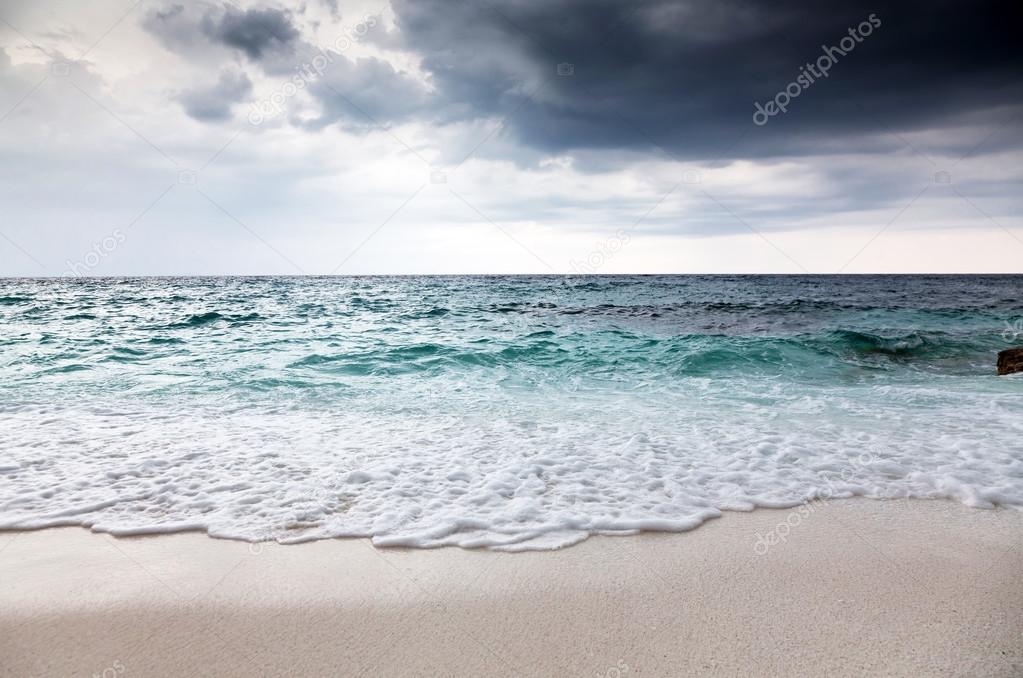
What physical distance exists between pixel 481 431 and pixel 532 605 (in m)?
3.27

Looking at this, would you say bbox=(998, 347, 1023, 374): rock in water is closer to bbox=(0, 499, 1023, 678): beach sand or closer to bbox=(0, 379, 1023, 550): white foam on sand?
bbox=(0, 379, 1023, 550): white foam on sand

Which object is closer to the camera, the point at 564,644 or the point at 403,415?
the point at 564,644

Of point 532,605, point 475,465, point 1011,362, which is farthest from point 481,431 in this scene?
point 1011,362

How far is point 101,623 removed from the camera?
249cm

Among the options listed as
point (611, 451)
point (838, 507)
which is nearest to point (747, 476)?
point (838, 507)

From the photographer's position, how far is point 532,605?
8.60 ft

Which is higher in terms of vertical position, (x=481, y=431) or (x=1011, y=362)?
(x=1011, y=362)

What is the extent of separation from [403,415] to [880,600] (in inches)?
205

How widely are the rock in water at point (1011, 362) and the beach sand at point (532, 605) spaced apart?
26.2 feet

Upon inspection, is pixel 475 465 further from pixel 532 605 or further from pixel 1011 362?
pixel 1011 362

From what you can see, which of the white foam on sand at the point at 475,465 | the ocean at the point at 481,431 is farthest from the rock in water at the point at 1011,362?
the white foam on sand at the point at 475,465

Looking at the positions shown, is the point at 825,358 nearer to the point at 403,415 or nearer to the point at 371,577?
the point at 403,415

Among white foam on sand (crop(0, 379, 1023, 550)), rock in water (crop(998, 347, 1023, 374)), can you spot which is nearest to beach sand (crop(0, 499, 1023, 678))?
white foam on sand (crop(0, 379, 1023, 550))

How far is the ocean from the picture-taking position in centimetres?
371
